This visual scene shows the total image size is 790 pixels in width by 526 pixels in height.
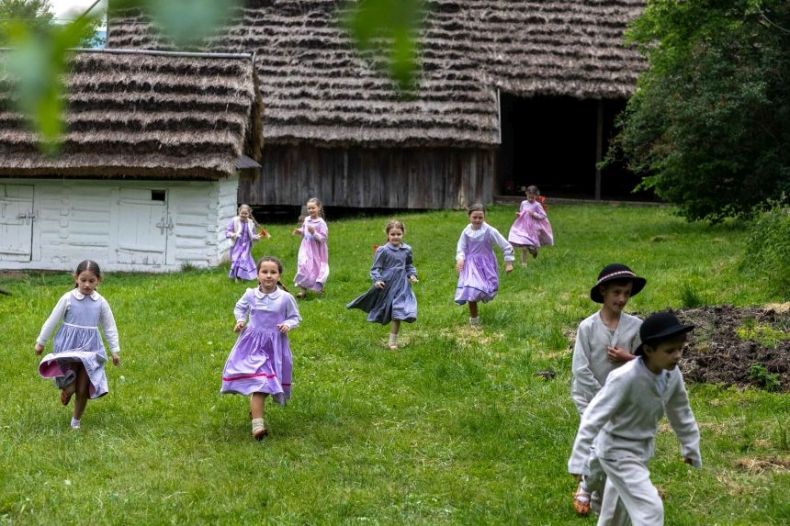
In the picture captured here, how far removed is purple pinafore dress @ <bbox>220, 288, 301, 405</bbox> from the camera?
889cm

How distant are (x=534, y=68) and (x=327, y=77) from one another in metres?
4.82

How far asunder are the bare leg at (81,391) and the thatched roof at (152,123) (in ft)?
38.3

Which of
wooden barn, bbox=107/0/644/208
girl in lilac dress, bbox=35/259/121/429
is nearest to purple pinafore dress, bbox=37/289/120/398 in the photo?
girl in lilac dress, bbox=35/259/121/429

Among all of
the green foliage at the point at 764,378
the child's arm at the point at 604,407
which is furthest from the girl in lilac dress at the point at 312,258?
the child's arm at the point at 604,407

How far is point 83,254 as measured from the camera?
21.9 m

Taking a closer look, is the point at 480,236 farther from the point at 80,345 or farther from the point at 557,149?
the point at 557,149

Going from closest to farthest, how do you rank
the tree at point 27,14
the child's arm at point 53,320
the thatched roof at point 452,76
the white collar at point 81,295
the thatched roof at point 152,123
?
the tree at point 27,14 < the child's arm at point 53,320 < the white collar at point 81,295 < the thatched roof at point 152,123 < the thatched roof at point 452,76

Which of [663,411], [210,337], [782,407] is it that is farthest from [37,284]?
[663,411]

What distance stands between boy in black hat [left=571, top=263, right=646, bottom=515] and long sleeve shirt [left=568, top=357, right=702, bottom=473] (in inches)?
23.6

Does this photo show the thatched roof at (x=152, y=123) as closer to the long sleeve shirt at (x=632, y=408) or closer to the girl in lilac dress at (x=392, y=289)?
the girl in lilac dress at (x=392, y=289)

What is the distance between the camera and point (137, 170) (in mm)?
21016

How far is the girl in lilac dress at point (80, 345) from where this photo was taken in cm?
922

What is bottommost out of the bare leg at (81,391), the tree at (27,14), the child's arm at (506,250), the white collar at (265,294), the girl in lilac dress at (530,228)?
the bare leg at (81,391)

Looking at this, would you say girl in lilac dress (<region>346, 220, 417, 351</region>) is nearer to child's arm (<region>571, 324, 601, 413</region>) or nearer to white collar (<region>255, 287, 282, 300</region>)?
white collar (<region>255, 287, 282, 300</region>)
